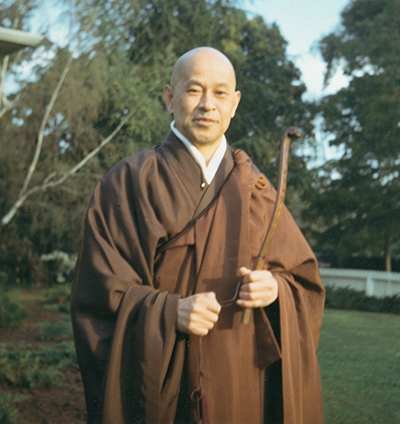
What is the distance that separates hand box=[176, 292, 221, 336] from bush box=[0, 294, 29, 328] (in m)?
6.52

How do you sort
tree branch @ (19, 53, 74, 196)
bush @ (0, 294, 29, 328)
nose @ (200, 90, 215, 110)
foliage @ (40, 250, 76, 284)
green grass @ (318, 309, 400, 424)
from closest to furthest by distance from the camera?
nose @ (200, 90, 215, 110)
green grass @ (318, 309, 400, 424)
bush @ (0, 294, 29, 328)
tree branch @ (19, 53, 74, 196)
foliage @ (40, 250, 76, 284)

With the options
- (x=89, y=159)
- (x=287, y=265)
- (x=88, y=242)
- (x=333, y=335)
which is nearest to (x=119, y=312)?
(x=88, y=242)

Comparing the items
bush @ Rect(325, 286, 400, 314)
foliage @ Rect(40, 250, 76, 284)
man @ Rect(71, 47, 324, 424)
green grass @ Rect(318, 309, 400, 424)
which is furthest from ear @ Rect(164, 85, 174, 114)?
foliage @ Rect(40, 250, 76, 284)

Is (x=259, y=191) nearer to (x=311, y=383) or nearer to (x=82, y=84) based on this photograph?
(x=311, y=383)

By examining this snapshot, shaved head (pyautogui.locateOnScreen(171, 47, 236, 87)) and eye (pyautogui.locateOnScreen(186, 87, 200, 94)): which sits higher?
shaved head (pyautogui.locateOnScreen(171, 47, 236, 87))

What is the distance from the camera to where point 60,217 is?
421 inches

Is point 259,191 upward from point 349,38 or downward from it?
downward

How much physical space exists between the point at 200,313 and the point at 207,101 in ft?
2.63

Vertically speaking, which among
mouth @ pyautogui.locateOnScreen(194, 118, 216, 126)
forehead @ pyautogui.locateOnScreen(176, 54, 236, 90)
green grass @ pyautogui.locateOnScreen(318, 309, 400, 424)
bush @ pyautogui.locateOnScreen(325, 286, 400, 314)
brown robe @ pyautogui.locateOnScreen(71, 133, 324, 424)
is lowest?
bush @ pyautogui.locateOnScreen(325, 286, 400, 314)

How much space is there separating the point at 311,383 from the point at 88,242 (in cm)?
104

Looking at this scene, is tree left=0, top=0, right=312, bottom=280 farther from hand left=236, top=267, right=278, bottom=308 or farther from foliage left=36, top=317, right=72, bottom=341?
hand left=236, top=267, right=278, bottom=308

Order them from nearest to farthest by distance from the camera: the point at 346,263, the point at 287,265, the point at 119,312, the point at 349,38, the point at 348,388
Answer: the point at 119,312, the point at 287,265, the point at 348,388, the point at 349,38, the point at 346,263

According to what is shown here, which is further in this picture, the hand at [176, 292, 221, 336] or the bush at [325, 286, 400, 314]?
the bush at [325, 286, 400, 314]

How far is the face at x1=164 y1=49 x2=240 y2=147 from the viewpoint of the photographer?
1.92 m
